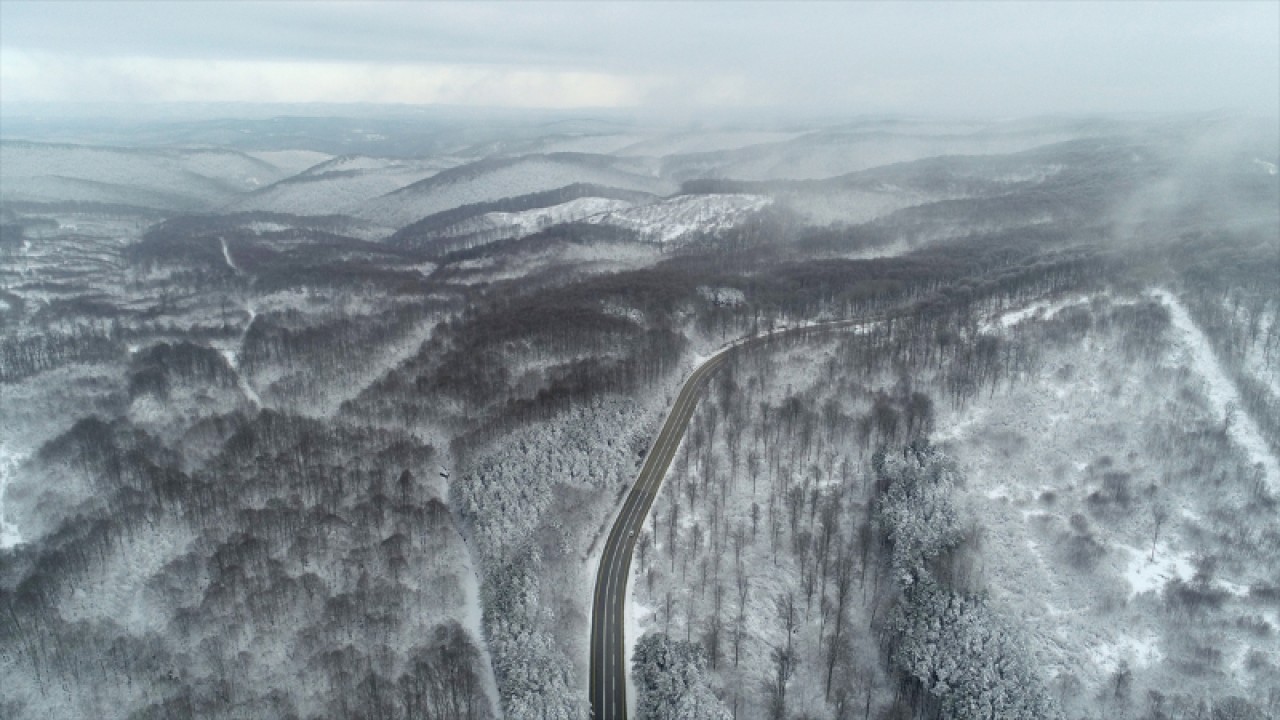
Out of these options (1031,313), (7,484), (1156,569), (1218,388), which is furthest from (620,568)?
(1031,313)

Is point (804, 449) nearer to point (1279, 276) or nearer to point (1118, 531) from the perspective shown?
point (1118, 531)

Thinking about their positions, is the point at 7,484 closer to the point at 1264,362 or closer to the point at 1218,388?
the point at 1218,388

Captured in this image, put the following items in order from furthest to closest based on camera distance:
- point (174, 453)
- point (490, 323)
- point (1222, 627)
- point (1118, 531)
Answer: point (490, 323)
point (174, 453)
point (1118, 531)
point (1222, 627)

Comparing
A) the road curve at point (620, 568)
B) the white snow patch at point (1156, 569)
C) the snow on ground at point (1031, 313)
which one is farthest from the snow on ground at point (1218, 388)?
the road curve at point (620, 568)

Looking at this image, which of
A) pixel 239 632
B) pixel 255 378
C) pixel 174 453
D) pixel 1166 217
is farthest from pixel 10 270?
pixel 1166 217

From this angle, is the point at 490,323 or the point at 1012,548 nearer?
the point at 1012,548

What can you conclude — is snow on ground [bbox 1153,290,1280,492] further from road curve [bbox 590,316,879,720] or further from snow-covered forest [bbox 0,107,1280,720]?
road curve [bbox 590,316,879,720]

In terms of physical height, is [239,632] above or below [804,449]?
below
